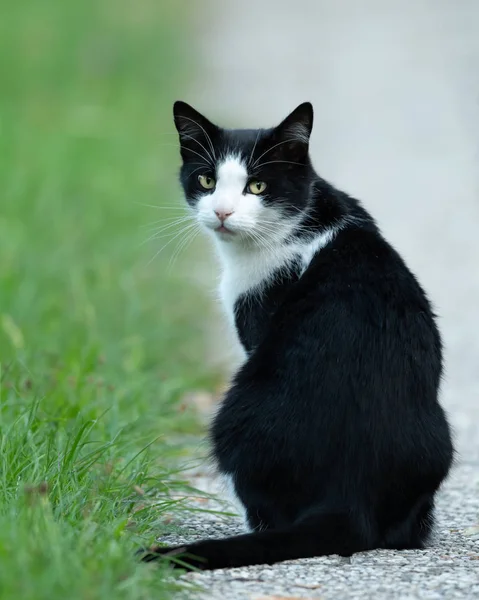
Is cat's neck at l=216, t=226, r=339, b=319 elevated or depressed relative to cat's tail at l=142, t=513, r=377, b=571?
elevated

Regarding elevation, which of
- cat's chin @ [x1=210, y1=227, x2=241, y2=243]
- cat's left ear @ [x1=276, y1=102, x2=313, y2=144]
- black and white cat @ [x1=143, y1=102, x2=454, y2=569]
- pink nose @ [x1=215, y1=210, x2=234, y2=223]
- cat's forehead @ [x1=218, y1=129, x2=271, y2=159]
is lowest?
black and white cat @ [x1=143, y1=102, x2=454, y2=569]

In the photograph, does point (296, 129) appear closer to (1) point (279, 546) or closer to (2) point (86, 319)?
(1) point (279, 546)

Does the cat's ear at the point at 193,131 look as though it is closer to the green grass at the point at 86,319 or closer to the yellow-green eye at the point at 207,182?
the yellow-green eye at the point at 207,182

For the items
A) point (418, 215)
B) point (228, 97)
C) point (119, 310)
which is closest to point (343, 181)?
point (418, 215)

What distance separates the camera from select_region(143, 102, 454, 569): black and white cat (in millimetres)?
3286

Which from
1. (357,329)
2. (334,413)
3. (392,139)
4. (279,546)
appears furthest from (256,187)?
(392,139)

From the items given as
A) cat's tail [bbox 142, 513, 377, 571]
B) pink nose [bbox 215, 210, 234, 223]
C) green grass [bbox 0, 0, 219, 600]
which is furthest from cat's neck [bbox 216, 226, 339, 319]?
cat's tail [bbox 142, 513, 377, 571]

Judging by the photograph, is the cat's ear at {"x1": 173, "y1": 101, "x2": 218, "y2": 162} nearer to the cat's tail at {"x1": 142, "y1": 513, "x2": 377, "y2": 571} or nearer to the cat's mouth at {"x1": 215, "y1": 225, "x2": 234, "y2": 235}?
the cat's mouth at {"x1": 215, "y1": 225, "x2": 234, "y2": 235}

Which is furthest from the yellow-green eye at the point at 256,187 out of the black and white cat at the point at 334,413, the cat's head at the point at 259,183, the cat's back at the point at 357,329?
the cat's back at the point at 357,329

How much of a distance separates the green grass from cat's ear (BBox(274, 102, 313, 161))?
1006 millimetres

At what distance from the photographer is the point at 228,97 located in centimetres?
1188

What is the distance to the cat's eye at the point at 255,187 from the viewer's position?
12.9 feet

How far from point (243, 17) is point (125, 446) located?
13.5m

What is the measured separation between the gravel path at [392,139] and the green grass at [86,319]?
1.11 feet
